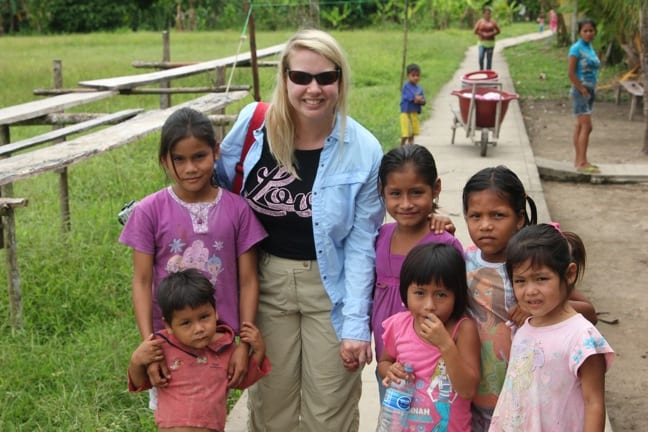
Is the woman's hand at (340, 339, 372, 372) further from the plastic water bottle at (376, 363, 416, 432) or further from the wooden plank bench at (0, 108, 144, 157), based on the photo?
the wooden plank bench at (0, 108, 144, 157)

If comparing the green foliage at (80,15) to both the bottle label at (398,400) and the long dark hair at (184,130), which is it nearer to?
the long dark hair at (184,130)

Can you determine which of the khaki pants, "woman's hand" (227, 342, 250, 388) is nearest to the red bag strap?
the khaki pants

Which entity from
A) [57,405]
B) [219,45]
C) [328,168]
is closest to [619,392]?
[328,168]

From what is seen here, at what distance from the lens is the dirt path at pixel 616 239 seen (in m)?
5.00

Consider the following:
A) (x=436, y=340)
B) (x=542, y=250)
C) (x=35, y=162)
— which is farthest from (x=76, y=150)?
(x=542, y=250)

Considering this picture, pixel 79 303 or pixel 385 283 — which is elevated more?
pixel 385 283

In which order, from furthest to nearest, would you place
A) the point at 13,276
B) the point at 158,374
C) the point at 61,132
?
the point at 61,132 → the point at 13,276 → the point at 158,374

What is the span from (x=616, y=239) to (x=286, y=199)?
551cm

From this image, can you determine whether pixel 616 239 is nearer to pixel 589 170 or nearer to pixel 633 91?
pixel 589 170

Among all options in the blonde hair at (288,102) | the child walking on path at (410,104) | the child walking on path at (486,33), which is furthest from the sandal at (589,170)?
the child walking on path at (486,33)

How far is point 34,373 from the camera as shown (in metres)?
4.63

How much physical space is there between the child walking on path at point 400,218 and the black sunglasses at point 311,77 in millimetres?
341

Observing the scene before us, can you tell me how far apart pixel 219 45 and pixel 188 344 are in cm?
2725

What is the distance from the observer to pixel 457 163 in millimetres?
10359
